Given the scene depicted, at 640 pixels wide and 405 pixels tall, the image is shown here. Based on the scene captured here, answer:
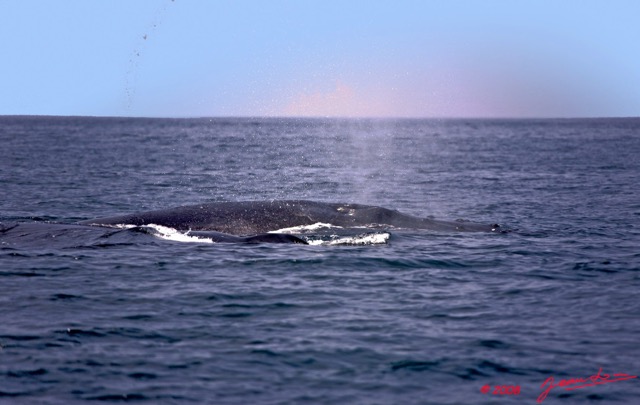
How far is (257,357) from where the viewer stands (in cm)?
1105

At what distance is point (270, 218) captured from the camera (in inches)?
861

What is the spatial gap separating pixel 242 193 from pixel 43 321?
25171mm

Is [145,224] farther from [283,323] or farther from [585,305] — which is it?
[585,305]

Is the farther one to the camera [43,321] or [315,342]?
[43,321]

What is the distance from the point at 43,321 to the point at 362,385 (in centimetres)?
545

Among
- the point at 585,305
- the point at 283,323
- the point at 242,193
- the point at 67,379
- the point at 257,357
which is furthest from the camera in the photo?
the point at 242,193

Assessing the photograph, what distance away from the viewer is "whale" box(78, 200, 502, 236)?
70.1 feet

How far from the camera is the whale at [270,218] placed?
21359mm

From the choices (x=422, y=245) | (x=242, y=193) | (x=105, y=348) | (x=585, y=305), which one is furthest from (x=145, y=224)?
(x=242, y=193)

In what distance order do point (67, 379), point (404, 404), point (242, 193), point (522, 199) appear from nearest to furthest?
point (404, 404) → point (67, 379) → point (522, 199) → point (242, 193)

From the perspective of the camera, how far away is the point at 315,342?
11.7m
